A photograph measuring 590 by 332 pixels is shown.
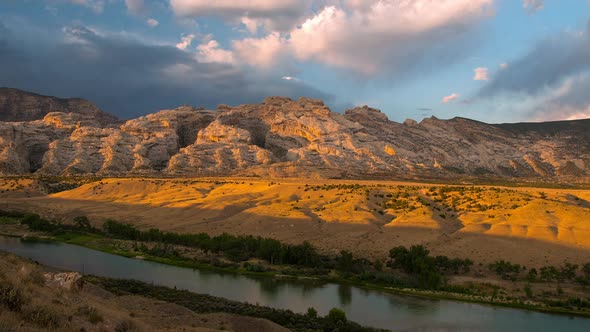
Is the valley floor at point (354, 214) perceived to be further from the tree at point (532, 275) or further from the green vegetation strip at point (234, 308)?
the green vegetation strip at point (234, 308)

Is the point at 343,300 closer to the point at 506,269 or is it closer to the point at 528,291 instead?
the point at 528,291

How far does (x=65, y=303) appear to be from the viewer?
1719 centimetres

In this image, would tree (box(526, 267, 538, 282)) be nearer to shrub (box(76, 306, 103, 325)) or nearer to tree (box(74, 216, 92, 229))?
shrub (box(76, 306, 103, 325))

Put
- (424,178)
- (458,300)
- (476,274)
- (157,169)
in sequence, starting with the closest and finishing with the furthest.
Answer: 1. (458,300)
2. (476,274)
3. (424,178)
4. (157,169)

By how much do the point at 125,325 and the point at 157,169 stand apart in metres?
135

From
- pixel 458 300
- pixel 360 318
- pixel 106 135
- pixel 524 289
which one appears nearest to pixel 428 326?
pixel 360 318

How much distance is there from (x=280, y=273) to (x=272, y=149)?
124m

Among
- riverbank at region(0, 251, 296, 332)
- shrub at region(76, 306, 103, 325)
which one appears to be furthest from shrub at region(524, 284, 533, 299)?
shrub at region(76, 306, 103, 325)

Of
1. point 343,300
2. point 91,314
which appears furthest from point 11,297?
point 343,300

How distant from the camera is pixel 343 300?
39.0m

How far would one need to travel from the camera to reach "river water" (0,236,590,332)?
3400 cm

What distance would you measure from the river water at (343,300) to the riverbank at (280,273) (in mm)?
975

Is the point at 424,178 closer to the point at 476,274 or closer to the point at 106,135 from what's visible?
the point at 476,274

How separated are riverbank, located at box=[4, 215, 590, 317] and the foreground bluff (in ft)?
232
